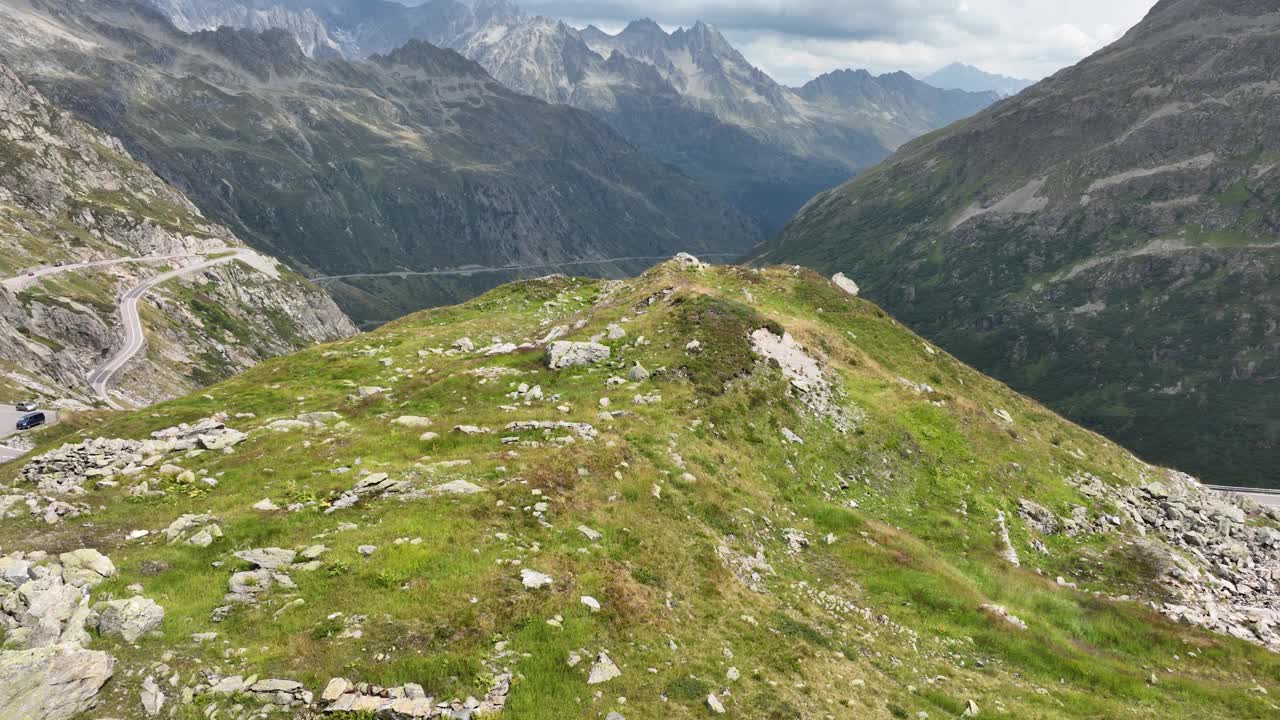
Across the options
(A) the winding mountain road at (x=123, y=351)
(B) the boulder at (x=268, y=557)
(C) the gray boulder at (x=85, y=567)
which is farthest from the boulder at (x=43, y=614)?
(A) the winding mountain road at (x=123, y=351)

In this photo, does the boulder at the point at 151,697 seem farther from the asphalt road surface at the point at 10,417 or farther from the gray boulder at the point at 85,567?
the asphalt road surface at the point at 10,417

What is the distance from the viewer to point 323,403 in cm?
4156

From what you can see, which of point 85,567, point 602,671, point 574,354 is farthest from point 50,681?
point 574,354

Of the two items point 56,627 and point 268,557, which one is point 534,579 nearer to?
point 268,557

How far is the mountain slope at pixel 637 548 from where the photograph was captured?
1573cm

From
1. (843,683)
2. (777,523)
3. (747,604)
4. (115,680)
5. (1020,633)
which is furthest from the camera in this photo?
(777,523)

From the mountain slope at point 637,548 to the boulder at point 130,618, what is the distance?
56mm

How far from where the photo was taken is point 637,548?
75.6ft

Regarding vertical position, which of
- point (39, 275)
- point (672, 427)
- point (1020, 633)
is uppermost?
point (672, 427)

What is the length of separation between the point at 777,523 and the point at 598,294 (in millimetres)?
47651

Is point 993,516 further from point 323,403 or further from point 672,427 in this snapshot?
point 323,403

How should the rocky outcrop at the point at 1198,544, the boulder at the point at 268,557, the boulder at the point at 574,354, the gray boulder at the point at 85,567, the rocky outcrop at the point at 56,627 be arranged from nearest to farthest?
the rocky outcrop at the point at 56,627
the gray boulder at the point at 85,567
the boulder at the point at 268,557
the rocky outcrop at the point at 1198,544
the boulder at the point at 574,354


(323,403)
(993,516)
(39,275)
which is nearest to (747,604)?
(993,516)

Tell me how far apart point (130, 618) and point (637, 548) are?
14588 millimetres
